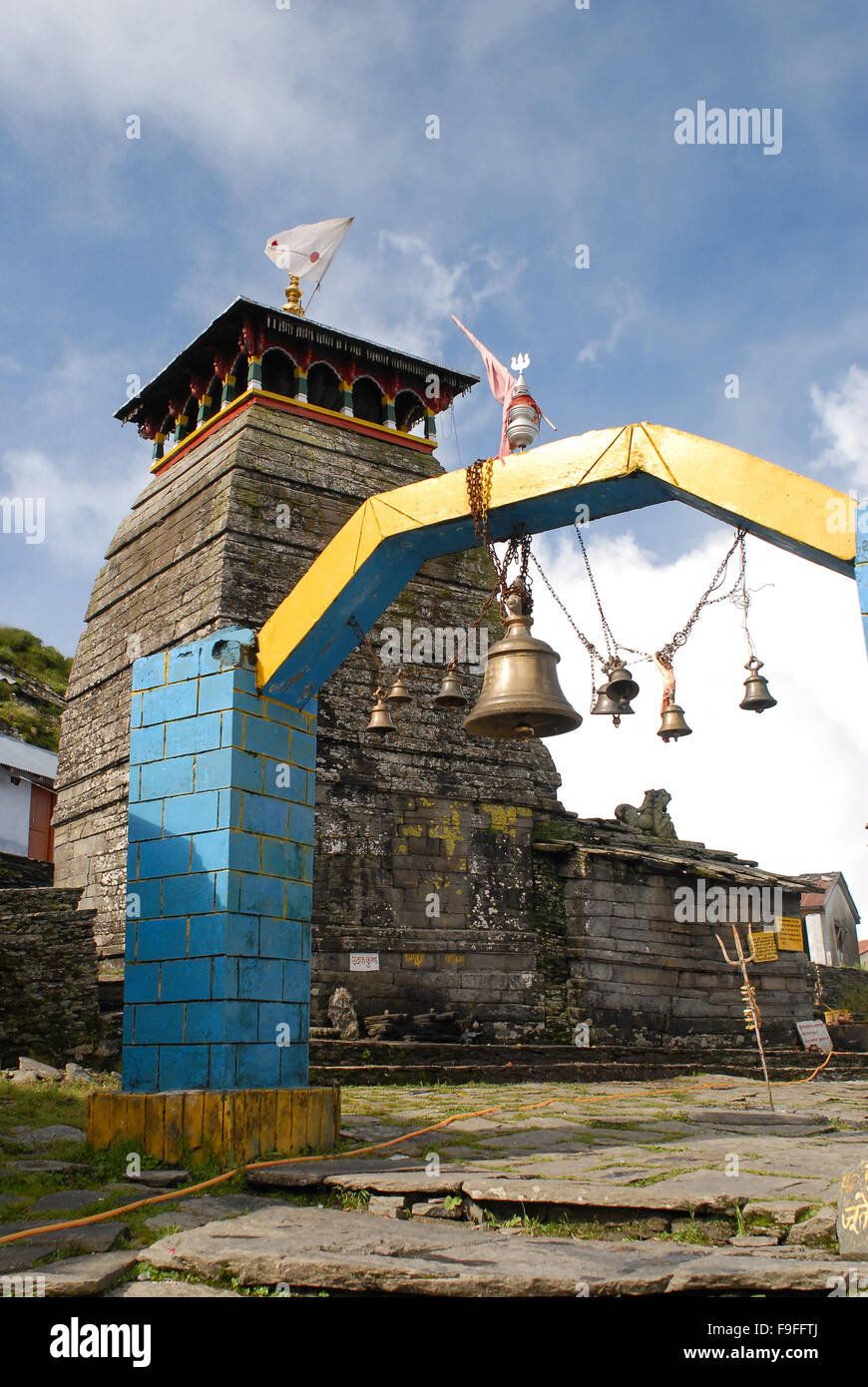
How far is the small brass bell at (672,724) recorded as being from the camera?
665 cm

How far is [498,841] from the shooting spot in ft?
56.9

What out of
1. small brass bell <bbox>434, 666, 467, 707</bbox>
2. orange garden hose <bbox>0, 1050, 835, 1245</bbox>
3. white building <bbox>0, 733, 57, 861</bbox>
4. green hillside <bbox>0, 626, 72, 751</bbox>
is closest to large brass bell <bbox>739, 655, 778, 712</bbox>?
small brass bell <bbox>434, 666, 467, 707</bbox>

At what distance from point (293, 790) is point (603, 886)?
10900 mm

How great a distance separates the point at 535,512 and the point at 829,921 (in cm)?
3571

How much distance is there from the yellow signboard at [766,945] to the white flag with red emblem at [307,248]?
1457 centimetres

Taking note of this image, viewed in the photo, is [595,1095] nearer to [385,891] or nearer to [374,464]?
[385,891]

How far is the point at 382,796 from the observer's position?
1653 cm

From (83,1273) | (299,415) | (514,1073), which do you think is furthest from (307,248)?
(83,1273)

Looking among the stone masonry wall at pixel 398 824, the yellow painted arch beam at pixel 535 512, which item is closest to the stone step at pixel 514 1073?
the stone masonry wall at pixel 398 824

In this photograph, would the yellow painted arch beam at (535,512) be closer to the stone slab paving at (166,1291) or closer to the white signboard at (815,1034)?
the stone slab paving at (166,1291)

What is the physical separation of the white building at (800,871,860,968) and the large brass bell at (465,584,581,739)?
107 feet

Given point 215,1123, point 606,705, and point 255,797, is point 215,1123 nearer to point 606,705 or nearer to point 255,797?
point 255,797

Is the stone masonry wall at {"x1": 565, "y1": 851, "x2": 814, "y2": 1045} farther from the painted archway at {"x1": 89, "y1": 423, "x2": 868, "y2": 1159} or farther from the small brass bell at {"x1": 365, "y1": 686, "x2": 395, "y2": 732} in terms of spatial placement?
the painted archway at {"x1": 89, "y1": 423, "x2": 868, "y2": 1159}

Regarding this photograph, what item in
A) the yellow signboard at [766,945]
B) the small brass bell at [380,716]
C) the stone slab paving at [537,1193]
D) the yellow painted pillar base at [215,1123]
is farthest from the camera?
the yellow signboard at [766,945]
